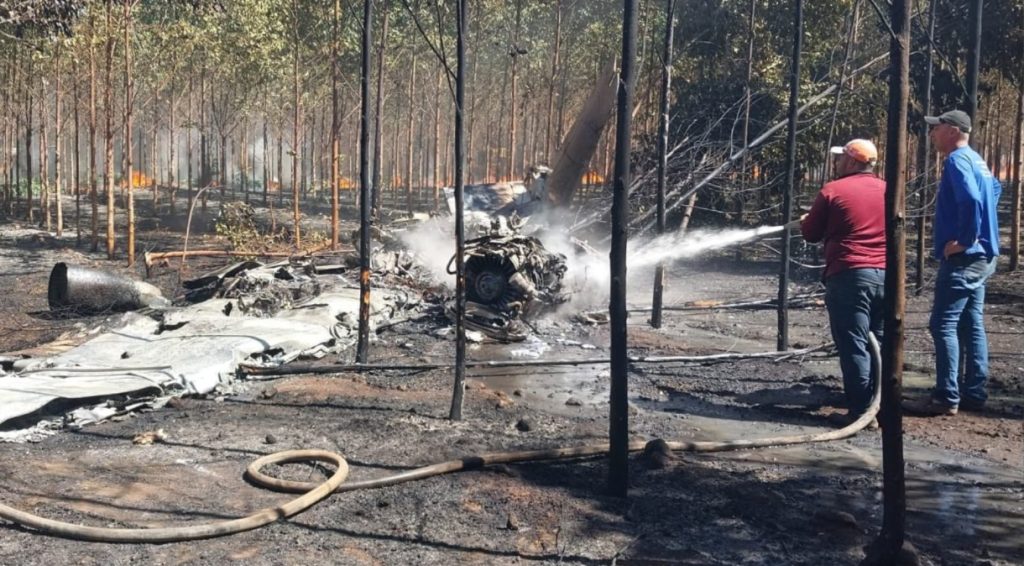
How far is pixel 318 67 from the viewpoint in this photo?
31.7 meters

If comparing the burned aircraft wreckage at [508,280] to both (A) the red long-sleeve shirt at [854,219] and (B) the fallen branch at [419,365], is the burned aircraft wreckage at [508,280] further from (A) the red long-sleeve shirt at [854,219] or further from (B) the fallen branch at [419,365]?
(A) the red long-sleeve shirt at [854,219]

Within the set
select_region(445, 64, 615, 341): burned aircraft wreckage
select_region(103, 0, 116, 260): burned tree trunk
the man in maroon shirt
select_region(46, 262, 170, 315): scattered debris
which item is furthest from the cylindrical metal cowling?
the man in maroon shirt

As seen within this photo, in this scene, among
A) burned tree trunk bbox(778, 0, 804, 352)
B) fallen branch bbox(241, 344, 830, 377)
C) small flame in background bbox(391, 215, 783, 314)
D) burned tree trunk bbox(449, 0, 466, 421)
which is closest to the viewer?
burned tree trunk bbox(449, 0, 466, 421)

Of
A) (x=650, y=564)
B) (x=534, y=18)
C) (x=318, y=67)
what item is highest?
(x=534, y=18)

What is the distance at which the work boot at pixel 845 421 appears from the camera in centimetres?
667

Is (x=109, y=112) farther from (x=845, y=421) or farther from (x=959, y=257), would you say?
(x=959, y=257)

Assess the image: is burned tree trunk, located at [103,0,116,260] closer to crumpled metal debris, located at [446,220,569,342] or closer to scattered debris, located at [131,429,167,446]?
crumpled metal debris, located at [446,220,569,342]

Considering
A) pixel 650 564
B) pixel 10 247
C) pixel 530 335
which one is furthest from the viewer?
pixel 10 247

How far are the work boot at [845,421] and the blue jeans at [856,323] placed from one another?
2.2 inches

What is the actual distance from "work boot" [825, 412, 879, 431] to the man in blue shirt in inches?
21.8

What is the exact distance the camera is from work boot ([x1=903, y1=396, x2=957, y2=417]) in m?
6.91

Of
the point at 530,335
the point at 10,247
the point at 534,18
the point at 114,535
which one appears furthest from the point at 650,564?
the point at 534,18

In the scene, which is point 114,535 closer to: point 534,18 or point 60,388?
point 60,388

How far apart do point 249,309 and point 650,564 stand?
27.9ft
